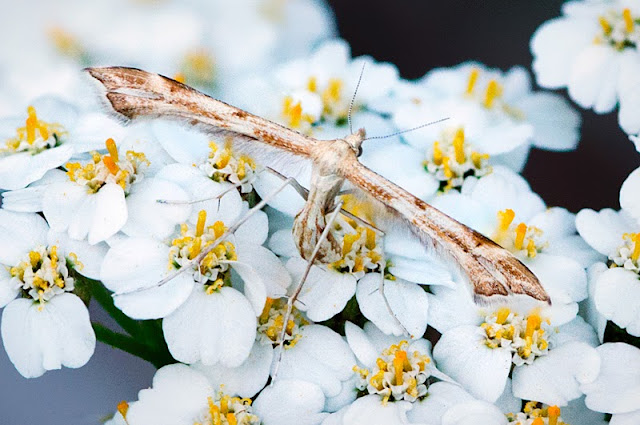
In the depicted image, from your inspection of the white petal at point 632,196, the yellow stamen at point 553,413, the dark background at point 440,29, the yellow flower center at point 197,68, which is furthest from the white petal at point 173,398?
the dark background at point 440,29

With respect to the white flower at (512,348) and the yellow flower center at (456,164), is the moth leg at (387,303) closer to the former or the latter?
the white flower at (512,348)

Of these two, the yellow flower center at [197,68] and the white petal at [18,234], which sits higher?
the yellow flower center at [197,68]

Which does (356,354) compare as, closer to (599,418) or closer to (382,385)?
(382,385)

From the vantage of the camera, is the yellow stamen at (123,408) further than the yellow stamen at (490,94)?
No

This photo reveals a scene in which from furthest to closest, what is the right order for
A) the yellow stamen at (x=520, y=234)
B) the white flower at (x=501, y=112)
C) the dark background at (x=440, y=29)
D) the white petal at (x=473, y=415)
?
the dark background at (x=440, y=29) → the white flower at (x=501, y=112) → the yellow stamen at (x=520, y=234) → the white petal at (x=473, y=415)

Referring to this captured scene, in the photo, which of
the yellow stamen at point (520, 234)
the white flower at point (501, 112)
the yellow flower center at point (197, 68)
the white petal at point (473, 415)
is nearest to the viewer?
the white petal at point (473, 415)

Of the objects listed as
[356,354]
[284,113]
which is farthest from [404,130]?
[356,354]

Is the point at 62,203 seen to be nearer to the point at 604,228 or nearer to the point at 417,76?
the point at 604,228
